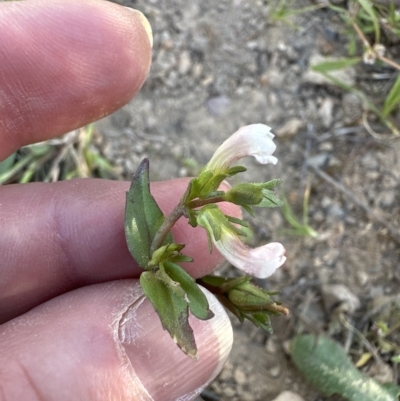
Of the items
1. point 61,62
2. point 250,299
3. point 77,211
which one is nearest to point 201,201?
point 250,299

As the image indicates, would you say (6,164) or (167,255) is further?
(6,164)

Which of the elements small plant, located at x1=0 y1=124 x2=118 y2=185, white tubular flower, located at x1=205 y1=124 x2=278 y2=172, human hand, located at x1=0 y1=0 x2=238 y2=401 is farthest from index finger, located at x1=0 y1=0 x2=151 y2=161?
white tubular flower, located at x1=205 y1=124 x2=278 y2=172

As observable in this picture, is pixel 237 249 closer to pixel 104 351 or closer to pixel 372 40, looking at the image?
pixel 104 351

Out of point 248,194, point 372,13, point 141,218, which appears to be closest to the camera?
point 248,194

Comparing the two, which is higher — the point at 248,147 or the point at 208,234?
the point at 248,147

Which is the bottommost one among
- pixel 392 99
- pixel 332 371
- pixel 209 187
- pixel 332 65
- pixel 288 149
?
pixel 332 371

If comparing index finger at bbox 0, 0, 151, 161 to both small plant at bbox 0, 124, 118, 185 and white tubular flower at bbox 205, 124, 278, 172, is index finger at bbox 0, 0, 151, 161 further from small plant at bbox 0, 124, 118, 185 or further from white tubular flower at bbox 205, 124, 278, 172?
white tubular flower at bbox 205, 124, 278, 172
